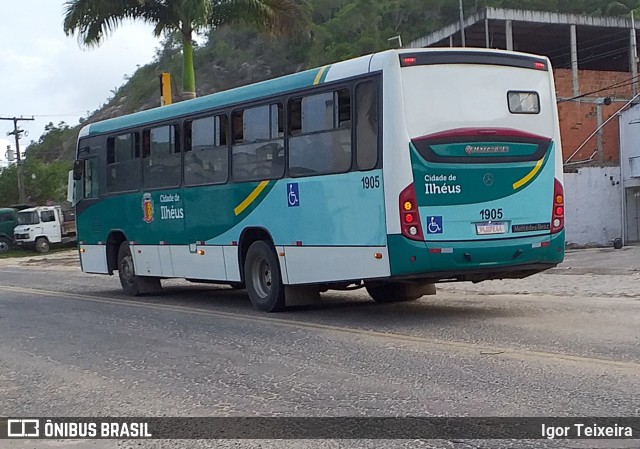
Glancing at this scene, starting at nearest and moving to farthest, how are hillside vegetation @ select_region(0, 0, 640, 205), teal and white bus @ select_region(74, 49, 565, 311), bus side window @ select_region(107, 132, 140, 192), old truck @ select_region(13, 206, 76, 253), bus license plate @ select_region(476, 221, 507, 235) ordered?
teal and white bus @ select_region(74, 49, 565, 311), bus license plate @ select_region(476, 221, 507, 235), bus side window @ select_region(107, 132, 140, 192), old truck @ select_region(13, 206, 76, 253), hillside vegetation @ select_region(0, 0, 640, 205)

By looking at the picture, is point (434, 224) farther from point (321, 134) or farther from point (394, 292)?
point (394, 292)

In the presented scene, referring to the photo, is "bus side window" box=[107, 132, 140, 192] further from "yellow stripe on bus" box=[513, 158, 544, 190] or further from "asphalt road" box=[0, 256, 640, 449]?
"yellow stripe on bus" box=[513, 158, 544, 190]

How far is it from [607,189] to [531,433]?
29.3 metres

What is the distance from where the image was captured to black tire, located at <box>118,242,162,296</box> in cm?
1705

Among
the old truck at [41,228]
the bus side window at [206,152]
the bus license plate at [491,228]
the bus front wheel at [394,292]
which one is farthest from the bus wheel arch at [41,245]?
the bus license plate at [491,228]

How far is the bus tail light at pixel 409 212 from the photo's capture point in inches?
419

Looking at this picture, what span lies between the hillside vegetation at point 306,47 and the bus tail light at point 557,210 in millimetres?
32164

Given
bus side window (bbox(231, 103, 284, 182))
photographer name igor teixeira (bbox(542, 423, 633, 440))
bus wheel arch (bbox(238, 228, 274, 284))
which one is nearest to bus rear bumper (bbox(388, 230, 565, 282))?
bus side window (bbox(231, 103, 284, 182))

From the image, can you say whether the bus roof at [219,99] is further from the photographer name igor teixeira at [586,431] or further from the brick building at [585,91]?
the brick building at [585,91]

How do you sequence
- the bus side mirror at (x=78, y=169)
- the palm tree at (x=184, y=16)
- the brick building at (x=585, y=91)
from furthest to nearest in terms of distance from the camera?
1. the brick building at (x=585, y=91)
2. the palm tree at (x=184, y=16)
3. the bus side mirror at (x=78, y=169)

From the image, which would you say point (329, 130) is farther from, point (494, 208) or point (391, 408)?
point (391, 408)

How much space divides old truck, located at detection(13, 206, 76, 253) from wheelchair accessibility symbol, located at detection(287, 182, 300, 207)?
1386 inches

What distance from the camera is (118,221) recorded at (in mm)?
17078

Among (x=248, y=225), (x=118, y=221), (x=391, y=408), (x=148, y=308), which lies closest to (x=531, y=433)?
(x=391, y=408)
